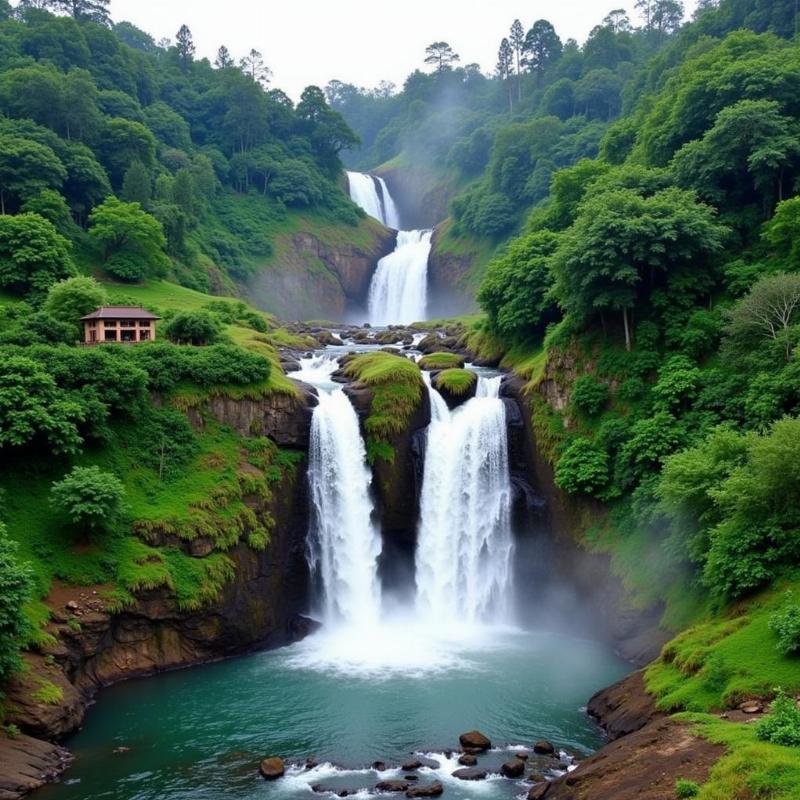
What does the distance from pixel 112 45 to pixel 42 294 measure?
54.9 m

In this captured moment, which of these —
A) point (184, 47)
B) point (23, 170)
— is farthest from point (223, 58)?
point (23, 170)

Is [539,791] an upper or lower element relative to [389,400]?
lower

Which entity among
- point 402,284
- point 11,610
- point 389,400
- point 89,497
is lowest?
point 11,610

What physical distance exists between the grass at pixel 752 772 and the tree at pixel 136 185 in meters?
66.4

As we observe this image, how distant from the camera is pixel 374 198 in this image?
385 feet

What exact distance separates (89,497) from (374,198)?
3710 inches

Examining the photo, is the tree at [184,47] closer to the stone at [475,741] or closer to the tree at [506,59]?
the tree at [506,59]

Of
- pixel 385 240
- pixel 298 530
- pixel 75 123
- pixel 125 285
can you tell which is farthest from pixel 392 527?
pixel 385 240

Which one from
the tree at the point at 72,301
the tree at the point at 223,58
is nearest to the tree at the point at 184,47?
the tree at the point at 223,58

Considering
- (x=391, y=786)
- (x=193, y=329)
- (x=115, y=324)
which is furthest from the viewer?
(x=193, y=329)

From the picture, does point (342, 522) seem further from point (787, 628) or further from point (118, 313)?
point (787, 628)

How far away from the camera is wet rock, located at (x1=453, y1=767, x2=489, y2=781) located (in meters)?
22.4

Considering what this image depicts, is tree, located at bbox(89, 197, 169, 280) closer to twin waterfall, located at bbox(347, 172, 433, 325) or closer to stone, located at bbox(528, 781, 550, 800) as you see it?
twin waterfall, located at bbox(347, 172, 433, 325)

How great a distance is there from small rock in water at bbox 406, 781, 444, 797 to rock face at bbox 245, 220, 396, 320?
224ft
